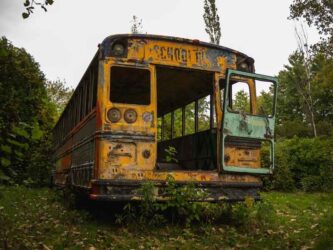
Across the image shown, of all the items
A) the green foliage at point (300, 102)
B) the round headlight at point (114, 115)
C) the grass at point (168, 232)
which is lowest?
the grass at point (168, 232)

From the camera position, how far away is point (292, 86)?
42031 mm

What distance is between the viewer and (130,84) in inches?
334

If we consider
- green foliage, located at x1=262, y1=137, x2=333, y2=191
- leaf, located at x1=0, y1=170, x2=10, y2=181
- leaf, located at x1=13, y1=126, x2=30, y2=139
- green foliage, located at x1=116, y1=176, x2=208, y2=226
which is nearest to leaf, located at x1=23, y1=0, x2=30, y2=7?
leaf, located at x1=13, y1=126, x2=30, y2=139

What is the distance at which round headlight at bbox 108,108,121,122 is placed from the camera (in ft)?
21.5

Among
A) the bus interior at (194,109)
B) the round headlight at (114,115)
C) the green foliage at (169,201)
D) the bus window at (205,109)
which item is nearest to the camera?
the green foliage at (169,201)

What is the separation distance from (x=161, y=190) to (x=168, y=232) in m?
0.63

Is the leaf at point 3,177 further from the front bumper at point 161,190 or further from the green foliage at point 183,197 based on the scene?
the green foliage at point 183,197

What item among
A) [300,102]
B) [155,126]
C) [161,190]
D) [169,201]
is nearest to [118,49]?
[155,126]

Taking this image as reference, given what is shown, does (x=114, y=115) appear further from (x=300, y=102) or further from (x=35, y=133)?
(x=300, y=102)

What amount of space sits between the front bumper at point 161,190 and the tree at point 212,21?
23.7 meters

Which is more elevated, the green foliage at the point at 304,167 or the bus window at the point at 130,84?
the bus window at the point at 130,84

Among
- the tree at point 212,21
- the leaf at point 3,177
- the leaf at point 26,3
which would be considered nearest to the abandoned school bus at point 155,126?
the leaf at point 26,3

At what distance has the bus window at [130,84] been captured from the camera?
7449mm

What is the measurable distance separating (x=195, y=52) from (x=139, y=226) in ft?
10.1
